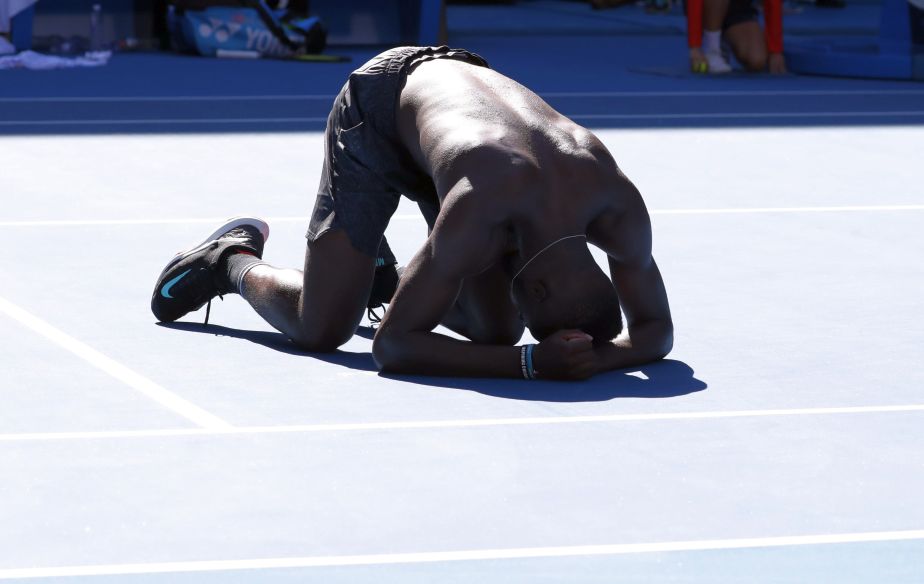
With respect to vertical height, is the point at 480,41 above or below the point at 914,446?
below

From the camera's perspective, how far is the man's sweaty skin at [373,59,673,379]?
5.00m

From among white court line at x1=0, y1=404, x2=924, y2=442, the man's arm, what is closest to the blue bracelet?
the man's arm

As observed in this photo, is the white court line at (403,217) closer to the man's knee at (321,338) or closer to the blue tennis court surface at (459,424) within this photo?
the blue tennis court surface at (459,424)

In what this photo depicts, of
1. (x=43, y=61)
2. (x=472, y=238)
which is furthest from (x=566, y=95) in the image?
(x=472, y=238)

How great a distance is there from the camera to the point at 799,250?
756cm

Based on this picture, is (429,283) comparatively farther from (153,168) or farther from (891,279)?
(153,168)

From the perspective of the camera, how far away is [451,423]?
4.88 metres

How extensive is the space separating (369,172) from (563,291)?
84 centimetres

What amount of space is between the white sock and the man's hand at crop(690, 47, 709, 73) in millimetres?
70

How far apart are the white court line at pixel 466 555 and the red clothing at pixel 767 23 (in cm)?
1061

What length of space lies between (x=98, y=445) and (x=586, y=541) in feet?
4.47

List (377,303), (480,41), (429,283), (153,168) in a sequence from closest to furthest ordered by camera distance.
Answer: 1. (429,283)
2. (377,303)
3. (153,168)
4. (480,41)

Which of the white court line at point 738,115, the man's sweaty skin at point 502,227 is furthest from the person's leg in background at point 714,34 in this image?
the man's sweaty skin at point 502,227

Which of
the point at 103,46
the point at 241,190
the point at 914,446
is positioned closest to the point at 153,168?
the point at 241,190
